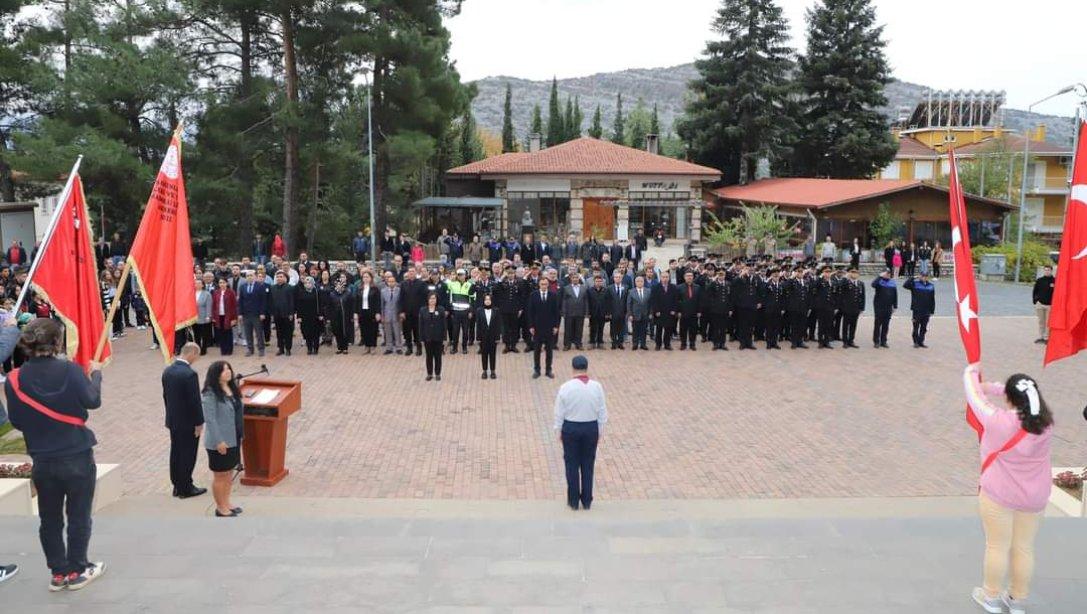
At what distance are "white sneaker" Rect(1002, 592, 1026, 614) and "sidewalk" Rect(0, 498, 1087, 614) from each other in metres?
0.18

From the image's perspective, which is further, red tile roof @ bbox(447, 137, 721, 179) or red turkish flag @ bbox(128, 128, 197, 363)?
red tile roof @ bbox(447, 137, 721, 179)

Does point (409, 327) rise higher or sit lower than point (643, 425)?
higher

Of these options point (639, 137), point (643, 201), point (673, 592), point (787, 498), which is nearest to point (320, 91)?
point (643, 201)

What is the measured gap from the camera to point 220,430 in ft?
25.1

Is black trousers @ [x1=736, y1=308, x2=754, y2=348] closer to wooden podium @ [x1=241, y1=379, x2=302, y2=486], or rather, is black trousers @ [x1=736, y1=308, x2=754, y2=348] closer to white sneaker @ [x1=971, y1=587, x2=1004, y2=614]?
wooden podium @ [x1=241, y1=379, x2=302, y2=486]

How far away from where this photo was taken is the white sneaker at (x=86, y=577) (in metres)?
5.68

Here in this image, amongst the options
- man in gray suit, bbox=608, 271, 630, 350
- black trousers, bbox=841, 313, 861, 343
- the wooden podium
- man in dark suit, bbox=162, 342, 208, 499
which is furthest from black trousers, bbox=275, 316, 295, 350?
black trousers, bbox=841, 313, 861, 343

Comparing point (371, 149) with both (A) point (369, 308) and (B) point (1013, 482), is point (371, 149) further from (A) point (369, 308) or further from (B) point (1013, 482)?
(B) point (1013, 482)

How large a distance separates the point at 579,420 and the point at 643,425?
4188 millimetres

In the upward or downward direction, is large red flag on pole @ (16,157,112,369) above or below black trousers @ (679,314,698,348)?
above

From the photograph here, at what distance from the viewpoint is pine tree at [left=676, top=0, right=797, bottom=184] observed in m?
48.3

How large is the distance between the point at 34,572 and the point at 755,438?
27.0 feet

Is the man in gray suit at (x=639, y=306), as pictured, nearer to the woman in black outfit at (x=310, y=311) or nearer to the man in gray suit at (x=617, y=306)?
the man in gray suit at (x=617, y=306)

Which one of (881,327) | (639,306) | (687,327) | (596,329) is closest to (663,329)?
(687,327)
